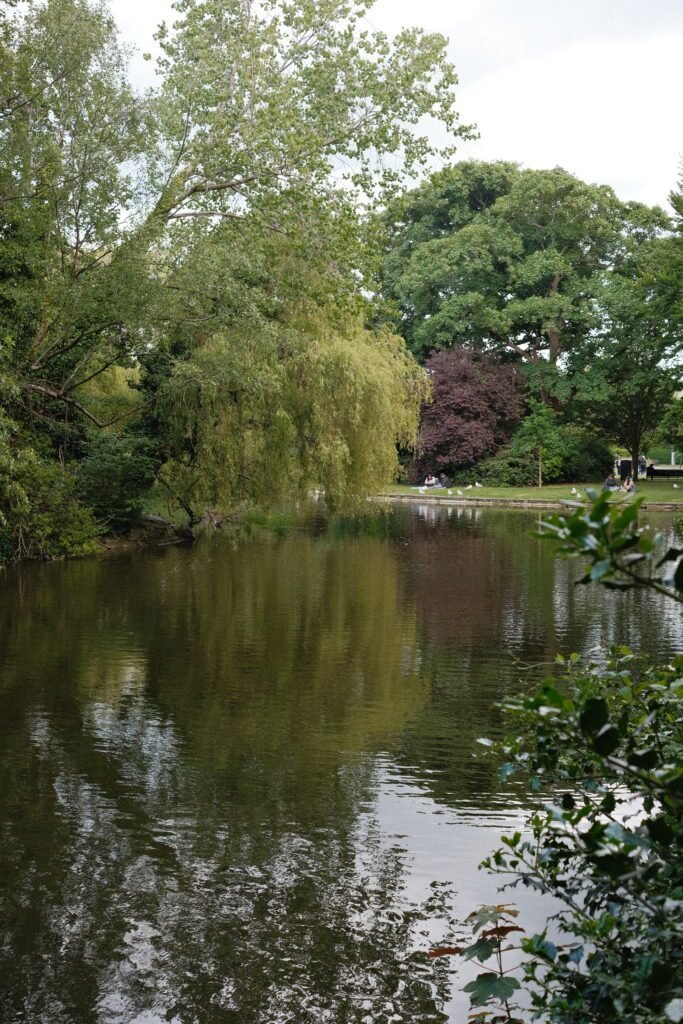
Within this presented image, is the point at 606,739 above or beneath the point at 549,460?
beneath

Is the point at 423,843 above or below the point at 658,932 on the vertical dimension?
below

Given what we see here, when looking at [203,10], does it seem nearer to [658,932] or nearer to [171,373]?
[171,373]

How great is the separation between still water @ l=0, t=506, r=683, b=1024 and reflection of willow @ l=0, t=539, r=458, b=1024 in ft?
0.06

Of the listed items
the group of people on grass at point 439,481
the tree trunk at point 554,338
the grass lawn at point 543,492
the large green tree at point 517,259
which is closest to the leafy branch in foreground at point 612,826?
the grass lawn at point 543,492

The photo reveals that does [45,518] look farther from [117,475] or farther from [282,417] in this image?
A: [282,417]

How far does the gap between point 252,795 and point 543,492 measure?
38.3 metres

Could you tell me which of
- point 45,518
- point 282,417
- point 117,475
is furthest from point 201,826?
point 117,475

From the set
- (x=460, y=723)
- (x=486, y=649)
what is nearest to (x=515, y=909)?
(x=460, y=723)

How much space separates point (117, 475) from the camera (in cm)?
2392

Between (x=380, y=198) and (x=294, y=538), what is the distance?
9.63 meters

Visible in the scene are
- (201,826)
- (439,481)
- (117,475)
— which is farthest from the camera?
(439,481)

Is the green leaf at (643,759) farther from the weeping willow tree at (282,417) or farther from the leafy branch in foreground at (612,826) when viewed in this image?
the weeping willow tree at (282,417)

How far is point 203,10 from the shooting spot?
69.3 ft

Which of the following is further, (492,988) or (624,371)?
(624,371)
